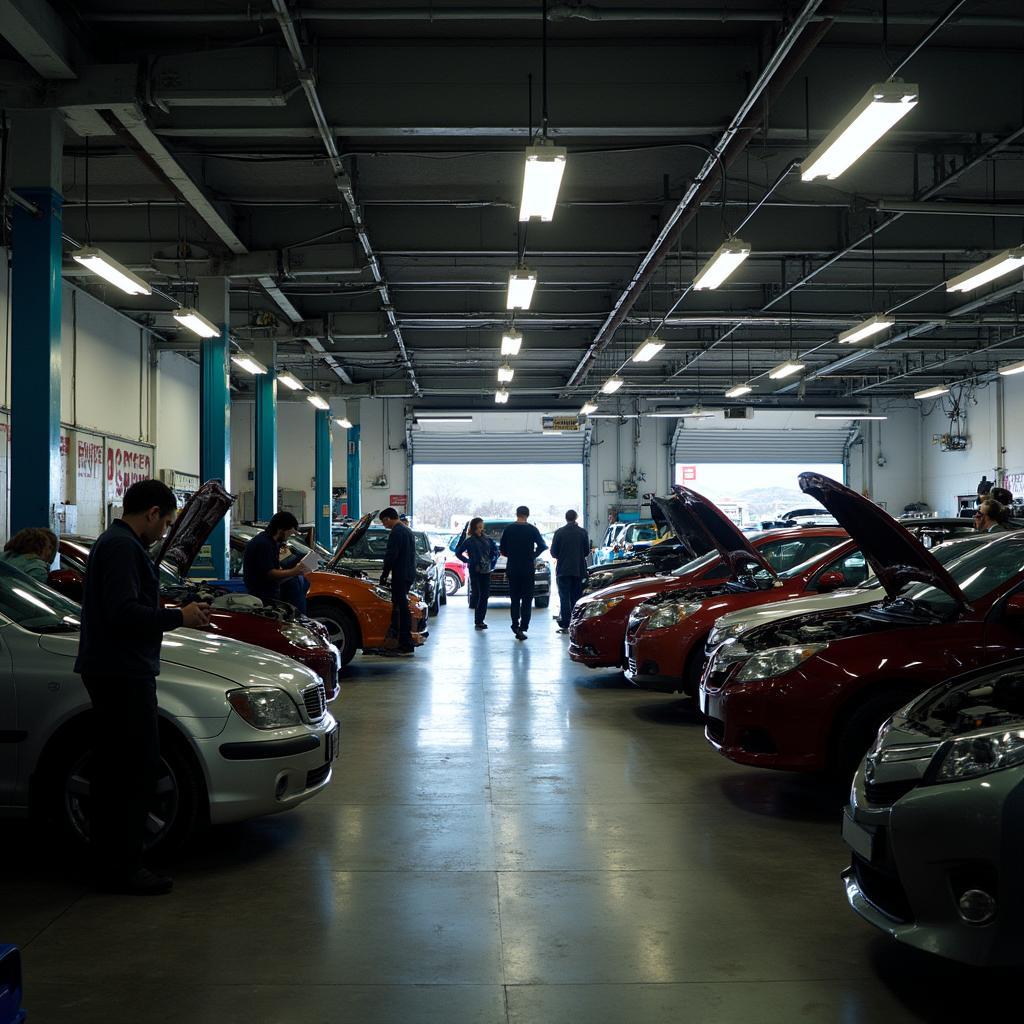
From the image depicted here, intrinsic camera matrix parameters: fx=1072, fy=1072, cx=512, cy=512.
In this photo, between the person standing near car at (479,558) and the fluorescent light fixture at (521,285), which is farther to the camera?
the person standing near car at (479,558)

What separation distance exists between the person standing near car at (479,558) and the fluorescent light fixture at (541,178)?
7.45m

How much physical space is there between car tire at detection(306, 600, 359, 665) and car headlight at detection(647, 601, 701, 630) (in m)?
4.02

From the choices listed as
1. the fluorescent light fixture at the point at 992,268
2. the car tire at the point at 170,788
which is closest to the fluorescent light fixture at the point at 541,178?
the fluorescent light fixture at the point at 992,268

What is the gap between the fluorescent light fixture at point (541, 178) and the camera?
8.22 meters

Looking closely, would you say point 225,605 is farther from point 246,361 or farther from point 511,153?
point 246,361

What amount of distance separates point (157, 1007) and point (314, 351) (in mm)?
20105

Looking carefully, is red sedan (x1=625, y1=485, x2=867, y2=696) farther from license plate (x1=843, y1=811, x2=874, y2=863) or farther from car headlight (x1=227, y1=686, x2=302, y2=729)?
license plate (x1=843, y1=811, x2=874, y2=863)

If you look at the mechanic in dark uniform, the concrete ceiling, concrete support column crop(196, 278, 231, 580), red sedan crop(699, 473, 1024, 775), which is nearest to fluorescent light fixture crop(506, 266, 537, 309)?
the concrete ceiling

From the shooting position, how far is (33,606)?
501 cm

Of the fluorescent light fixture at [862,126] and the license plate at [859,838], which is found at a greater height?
the fluorescent light fixture at [862,126]

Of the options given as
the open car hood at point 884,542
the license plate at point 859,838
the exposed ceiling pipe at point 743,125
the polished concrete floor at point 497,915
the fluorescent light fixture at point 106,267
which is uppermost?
the exposed ceiling pipe at point 743,125

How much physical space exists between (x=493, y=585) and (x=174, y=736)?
15756 millimetres

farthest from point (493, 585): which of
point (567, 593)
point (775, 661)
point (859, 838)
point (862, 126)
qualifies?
point (859, 838)

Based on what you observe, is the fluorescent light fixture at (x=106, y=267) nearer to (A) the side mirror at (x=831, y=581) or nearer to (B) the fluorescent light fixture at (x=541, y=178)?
(B) the fluorescent light fixture at (x=541, y=178)
